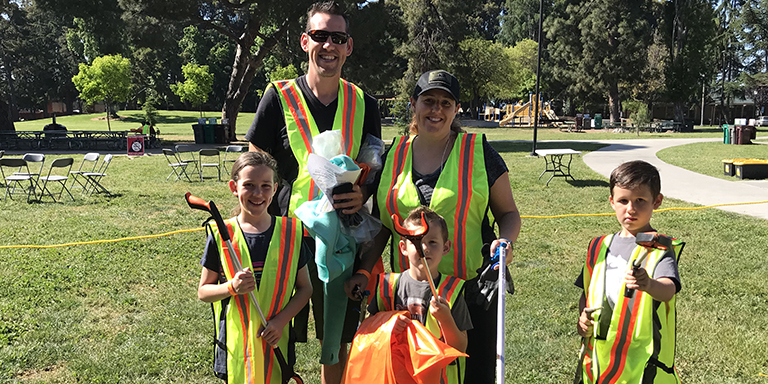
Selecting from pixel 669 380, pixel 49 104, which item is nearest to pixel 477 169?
pixel 669 380

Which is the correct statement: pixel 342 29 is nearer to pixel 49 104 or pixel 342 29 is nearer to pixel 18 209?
pixel 18 209

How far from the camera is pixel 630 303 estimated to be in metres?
2.46

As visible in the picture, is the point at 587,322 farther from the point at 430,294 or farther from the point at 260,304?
the point at 260,304

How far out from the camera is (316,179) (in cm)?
247

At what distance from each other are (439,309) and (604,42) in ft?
140

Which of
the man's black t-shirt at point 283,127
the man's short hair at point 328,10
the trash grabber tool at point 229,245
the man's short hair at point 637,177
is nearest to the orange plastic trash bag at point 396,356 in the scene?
the trash grabber tool at point 229,245

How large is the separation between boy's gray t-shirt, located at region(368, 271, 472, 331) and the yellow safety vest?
62 centimetres

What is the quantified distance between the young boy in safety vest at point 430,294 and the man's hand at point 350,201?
24 centimetres

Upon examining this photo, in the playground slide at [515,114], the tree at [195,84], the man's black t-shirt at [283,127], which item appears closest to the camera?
the man's black t-shirt at [283,127]

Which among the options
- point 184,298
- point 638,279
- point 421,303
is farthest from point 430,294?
point 184,298

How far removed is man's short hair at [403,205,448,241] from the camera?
2332 mm

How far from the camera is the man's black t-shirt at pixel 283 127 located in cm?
282

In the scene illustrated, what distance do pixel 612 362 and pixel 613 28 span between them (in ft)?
138

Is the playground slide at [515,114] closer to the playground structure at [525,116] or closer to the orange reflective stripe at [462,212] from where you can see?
the playground structure at [525,116]
